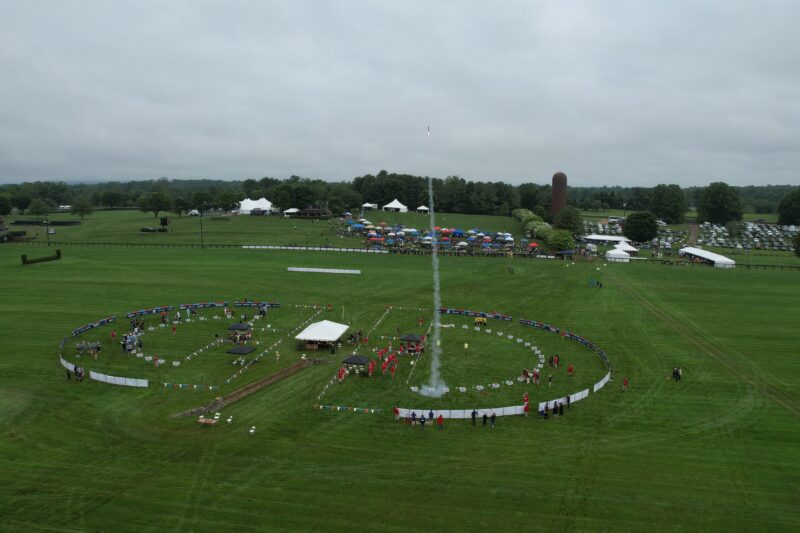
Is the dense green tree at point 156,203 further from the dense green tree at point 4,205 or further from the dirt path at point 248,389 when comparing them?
the dirt path at point 248,389

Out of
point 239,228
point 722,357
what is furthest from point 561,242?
point 239,228

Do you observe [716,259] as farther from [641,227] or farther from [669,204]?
[669,204]

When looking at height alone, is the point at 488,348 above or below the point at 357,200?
below

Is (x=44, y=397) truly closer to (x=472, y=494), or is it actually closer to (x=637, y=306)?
(x=472, y=494)

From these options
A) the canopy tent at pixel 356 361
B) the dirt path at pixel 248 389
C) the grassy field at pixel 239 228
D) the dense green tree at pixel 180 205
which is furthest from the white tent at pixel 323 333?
the dense green tree at pixel 180 205

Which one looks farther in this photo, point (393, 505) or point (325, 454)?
point (325, 454)

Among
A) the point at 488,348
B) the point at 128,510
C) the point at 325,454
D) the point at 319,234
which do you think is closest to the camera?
the point at 128,510

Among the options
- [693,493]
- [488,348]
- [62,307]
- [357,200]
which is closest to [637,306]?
[488,348]
